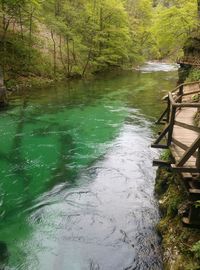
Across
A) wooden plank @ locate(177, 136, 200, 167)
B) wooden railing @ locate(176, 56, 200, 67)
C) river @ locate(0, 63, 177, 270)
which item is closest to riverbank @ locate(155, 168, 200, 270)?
river @ locate(0, 63, 177, 270)

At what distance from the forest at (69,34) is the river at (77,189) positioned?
32.3 feet

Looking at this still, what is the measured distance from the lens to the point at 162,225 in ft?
27.7

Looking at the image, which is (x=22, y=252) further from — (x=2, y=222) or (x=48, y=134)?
(x=48, y=134)

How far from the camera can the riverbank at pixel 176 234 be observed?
253 inches

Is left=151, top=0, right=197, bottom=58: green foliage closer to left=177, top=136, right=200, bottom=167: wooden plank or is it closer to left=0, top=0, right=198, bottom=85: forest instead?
left=0, top=0, right=198, bottom=85: forest

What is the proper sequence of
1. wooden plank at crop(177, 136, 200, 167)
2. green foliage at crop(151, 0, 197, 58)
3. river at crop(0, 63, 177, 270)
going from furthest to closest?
1. green foliage at crop(151, 0, 197, 58)
2. river at crop(0, 63, 177, 270)
3. wooden plank at crop(177, 136, 200, 167)

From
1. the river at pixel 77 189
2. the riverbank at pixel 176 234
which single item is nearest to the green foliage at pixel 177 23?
the river at pixel 77 189

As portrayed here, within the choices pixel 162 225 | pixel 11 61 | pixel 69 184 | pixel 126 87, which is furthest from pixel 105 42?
pixel 162 225

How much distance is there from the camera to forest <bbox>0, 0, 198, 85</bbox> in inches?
1184

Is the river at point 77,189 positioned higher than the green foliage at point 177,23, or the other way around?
the green foliage at point 177,23

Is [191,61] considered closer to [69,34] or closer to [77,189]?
[69,34]

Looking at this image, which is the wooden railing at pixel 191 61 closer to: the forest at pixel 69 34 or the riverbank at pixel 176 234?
the forest at pixel 69 34

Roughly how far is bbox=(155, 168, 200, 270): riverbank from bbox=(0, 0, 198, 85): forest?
21316mm

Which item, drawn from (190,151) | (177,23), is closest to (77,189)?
(190,151)
